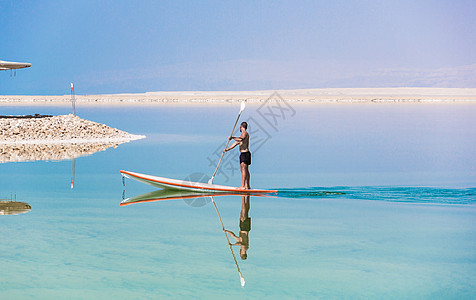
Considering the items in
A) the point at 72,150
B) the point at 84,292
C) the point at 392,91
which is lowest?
the point at 84,292


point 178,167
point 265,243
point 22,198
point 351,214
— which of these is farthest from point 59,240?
point 178,167

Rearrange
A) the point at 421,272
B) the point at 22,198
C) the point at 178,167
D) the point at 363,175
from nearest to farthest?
the point at 421,272
the point at 22,198
the point at 363,175
the point at 178,167

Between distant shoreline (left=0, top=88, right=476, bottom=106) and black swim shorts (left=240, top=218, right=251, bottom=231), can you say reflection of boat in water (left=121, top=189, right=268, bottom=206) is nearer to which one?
black swim shorts (left=240, top=218, right=251, bottom=231)

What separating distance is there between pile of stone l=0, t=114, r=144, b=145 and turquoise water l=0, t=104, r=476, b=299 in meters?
8.18

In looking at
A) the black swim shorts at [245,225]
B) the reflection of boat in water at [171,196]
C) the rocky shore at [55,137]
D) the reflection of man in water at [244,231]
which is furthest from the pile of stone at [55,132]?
the black swim shorts at [245,225]

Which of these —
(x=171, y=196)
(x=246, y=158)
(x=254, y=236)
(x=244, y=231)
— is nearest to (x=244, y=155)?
(x=246, y=158)

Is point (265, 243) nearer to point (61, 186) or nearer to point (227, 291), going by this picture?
point (227, 291)

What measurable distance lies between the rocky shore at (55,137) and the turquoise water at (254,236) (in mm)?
4548

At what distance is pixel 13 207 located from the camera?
44.4ft

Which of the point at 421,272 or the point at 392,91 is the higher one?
the point at 392,91

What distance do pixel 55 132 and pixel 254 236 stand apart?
2082 centimetres

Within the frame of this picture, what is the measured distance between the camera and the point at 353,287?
8.34 metres

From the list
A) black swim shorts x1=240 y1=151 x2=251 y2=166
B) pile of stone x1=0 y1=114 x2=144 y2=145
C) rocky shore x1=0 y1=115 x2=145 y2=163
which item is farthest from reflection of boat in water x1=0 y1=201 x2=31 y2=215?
pile of stone x1=0 y1=114 x2=144 y2=145

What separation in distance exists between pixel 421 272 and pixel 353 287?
48.3 inches
